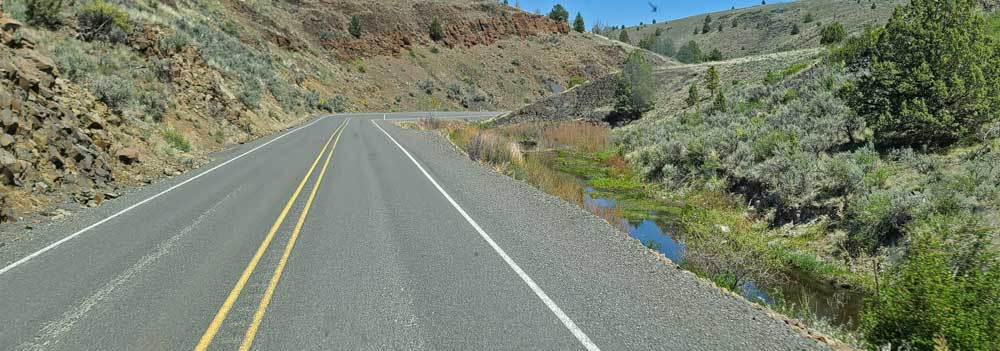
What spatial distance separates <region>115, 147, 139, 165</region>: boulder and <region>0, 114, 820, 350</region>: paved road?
419 cm

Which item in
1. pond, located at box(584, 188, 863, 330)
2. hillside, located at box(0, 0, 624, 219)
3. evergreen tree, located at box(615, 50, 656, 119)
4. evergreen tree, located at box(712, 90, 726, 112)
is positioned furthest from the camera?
evergreen tree, located at box(615, 50, 656, 119)

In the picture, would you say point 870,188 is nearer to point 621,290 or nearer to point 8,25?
point 621,290

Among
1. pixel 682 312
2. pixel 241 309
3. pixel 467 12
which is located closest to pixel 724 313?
pixel 682 312

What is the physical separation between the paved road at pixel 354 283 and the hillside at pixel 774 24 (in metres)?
69.2

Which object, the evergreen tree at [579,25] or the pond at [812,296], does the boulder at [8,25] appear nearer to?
the pond at [812,296]

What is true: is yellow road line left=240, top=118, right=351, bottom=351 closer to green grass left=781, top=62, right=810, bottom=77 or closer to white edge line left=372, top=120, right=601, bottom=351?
white edge line left=372, top=120, right=601, bottom=351

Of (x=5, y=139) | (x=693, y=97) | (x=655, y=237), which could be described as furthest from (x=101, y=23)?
(x=693, y=97)

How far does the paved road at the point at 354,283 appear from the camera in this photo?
5.02m

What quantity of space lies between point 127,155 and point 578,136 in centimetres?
2209

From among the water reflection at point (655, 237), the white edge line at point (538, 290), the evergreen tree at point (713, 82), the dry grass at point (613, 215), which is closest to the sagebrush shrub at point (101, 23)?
the white edge line at point (538, 290)

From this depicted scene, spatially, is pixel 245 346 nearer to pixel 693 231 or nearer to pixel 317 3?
pixel 693 231

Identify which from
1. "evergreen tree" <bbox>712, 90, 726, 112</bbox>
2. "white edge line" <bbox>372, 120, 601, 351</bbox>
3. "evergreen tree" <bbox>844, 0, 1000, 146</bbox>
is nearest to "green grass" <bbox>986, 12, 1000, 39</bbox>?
"evergreen tree" <bbox>844, 0, 1000, 146</bbox>

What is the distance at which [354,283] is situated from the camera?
251 inches

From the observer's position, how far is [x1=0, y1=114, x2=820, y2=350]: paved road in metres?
5.02
